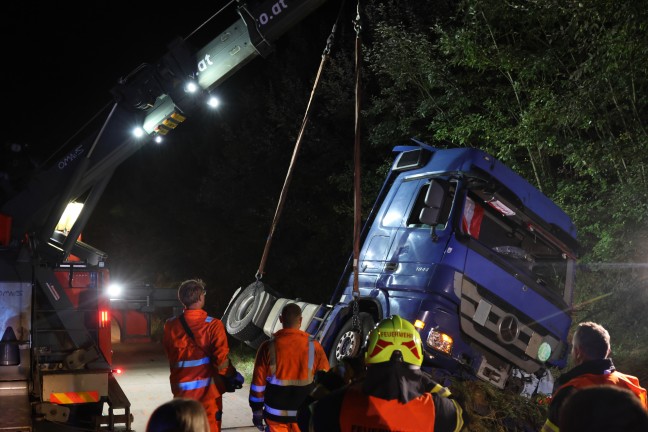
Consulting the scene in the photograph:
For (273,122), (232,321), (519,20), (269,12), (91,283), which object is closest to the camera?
(91,283)

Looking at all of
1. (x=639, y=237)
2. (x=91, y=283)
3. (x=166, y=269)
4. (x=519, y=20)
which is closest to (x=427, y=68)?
(x=519, y=20)

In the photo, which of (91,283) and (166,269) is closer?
(91,283)

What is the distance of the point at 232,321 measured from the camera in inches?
359

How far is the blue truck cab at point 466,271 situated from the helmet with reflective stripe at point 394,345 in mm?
3589

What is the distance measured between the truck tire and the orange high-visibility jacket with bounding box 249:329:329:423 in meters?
3.98

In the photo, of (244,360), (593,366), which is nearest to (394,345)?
(593,366)

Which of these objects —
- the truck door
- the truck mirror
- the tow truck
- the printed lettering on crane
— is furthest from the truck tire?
the printed lettering on crane

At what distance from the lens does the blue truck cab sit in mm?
6387

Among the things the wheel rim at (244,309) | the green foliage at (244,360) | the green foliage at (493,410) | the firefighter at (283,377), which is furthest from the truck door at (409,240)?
the green foliage at (244,360)

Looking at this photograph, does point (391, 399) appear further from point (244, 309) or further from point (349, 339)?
point (244, 309)

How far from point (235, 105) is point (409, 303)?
15.6 m

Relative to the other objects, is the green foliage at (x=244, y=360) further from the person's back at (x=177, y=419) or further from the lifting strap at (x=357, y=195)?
the person's back at (x=177, y=419)

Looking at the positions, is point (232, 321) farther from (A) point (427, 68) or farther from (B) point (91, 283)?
(A) point (427, 68)

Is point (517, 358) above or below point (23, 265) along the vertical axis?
below
